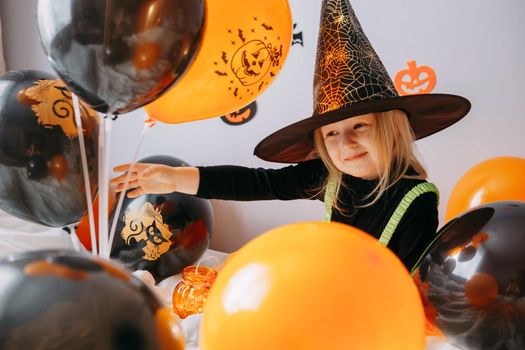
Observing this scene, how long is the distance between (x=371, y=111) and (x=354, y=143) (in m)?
0.14

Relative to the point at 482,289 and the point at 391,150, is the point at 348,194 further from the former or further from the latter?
the point at 482,289

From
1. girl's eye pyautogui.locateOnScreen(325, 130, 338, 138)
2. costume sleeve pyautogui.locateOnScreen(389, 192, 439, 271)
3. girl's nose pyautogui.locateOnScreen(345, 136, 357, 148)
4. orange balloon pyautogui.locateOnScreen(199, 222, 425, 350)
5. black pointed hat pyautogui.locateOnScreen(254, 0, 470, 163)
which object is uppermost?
black pointed hat pyautogui.locateOnScreen(254, 0, 470, 163)

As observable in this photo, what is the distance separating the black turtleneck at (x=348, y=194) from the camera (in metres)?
1.05

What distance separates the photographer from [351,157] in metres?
1.09

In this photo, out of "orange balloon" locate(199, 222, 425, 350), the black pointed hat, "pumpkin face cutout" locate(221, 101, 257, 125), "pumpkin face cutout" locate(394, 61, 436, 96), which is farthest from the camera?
"pumpkin face cutout" locate(221, 101, 257, 125)

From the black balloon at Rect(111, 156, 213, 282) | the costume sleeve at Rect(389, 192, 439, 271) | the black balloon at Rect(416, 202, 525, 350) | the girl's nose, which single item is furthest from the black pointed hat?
the black balloon at Rect(111, 156, 213, 282)

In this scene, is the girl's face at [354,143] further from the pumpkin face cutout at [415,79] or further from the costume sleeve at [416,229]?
the pumpkin face cutout at [415,79]

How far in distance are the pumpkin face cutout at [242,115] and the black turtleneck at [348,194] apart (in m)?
0.59

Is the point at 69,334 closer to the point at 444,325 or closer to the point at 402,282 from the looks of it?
the point at 402,282

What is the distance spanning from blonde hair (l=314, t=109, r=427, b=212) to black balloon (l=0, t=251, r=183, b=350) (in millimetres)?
832

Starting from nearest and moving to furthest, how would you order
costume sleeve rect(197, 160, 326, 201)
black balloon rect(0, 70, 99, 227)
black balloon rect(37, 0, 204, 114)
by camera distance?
1. black balloon rect(37, 0, 204, 114)
2. black balloon rect(0, 70, 99, 227)
3. costume sleeve rect(197, 160, 326, 201)

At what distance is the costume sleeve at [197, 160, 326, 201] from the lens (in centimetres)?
119

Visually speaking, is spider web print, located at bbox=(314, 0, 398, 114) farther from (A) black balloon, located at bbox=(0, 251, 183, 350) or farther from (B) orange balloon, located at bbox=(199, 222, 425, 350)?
(A) black balloon, located at bbox=(0, 251, 183, 350)

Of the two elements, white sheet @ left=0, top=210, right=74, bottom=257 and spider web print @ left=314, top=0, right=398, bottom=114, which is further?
white sheet @ left=0, top=210, right=74, bottom=257
